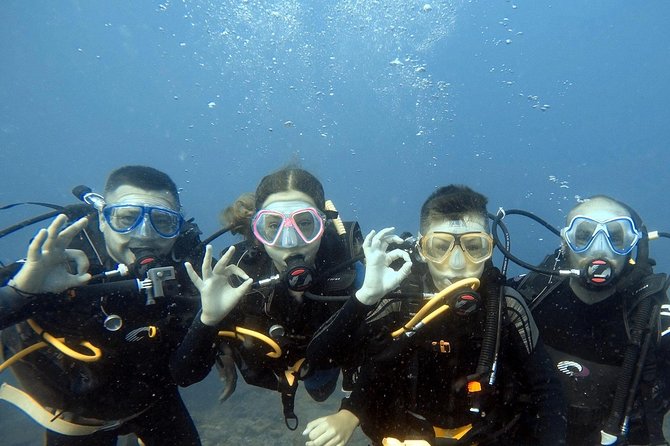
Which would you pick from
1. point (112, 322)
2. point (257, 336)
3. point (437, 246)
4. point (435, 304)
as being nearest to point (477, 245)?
point (437, 246)

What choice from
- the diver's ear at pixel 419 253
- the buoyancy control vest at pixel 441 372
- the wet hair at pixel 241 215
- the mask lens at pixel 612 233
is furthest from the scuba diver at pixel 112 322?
the mask lens at pixel 612 233

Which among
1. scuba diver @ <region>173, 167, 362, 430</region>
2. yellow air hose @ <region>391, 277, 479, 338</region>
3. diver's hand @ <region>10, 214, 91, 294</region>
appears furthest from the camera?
scuba diver @ <region>173, 167, 362, 430</region>

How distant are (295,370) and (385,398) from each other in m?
0.96

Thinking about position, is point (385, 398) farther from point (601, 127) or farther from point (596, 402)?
point (601, 127)

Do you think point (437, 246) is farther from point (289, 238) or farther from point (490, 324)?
point (289, 238)

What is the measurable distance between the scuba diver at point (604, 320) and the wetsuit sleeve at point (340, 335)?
5.66ft

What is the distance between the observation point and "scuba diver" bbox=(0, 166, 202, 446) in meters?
3.29

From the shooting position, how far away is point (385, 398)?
11.2 ft

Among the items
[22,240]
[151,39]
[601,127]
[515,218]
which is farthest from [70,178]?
[601,127]

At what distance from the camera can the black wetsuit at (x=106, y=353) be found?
3.42 metres

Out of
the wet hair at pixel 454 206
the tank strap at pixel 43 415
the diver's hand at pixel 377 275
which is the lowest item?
the tank strap at pixel 43 415

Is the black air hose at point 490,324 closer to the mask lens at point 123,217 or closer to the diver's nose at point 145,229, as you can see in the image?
the diver's nose at point 145,229

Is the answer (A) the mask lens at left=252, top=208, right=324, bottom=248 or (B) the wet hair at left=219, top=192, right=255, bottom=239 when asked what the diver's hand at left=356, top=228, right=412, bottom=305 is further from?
(B) the wet hair at left=219, top=192, right=255, bottom=239

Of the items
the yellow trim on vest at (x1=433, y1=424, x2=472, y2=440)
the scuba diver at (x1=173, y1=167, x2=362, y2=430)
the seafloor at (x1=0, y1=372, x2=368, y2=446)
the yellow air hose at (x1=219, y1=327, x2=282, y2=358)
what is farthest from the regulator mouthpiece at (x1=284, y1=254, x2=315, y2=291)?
the seafloor at (x1=0, y1=372, x2=368, y2=446)
